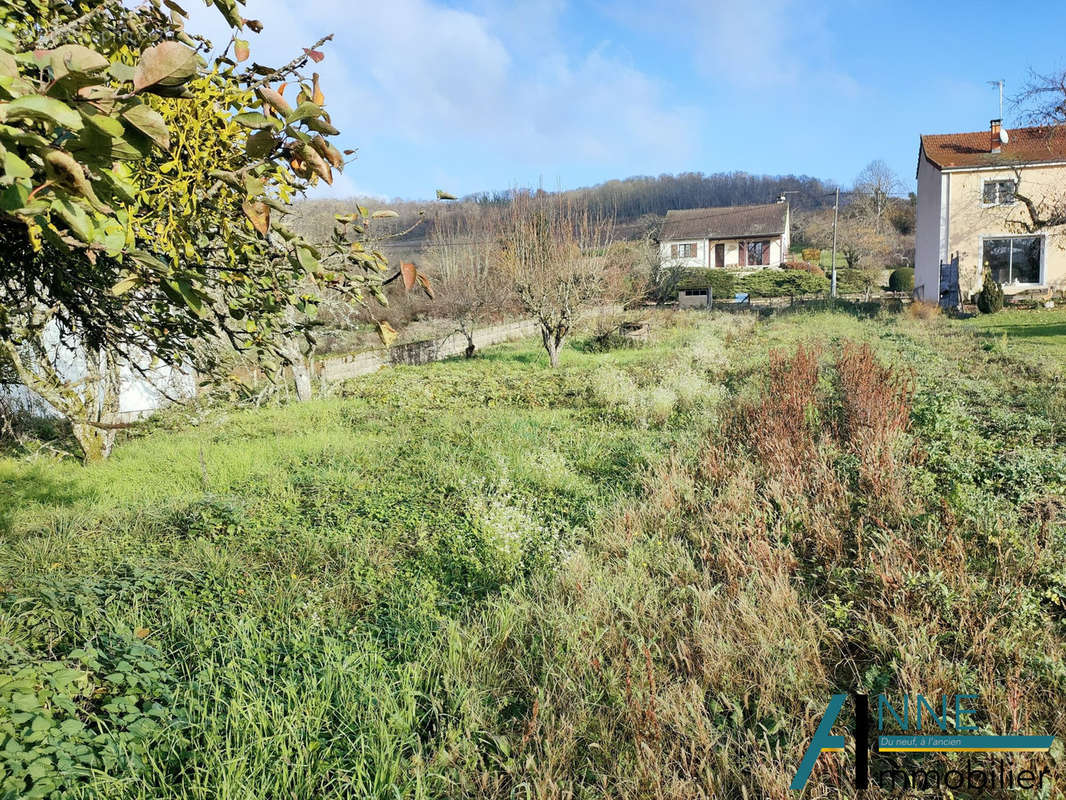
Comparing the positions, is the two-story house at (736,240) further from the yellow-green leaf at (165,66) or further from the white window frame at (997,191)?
the yellow-green leaf at (165,66)

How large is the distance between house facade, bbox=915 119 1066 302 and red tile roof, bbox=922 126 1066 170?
32 millimetres

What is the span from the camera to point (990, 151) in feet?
79.9

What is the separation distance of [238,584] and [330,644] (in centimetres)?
151

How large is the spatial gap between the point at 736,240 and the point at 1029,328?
3429 centimetres

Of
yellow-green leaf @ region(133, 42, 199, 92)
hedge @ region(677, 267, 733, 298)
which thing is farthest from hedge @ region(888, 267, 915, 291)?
yellow-green leaf @ region(133, 42, 199, 92)

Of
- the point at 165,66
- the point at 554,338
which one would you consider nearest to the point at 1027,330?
the point at 554,338

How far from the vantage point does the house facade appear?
23.0m

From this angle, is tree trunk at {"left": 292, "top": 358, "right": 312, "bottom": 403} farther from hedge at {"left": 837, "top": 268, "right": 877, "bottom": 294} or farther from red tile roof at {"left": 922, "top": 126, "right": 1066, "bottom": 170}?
hedge at {"left": 837, "top": 268, "right": 877, "bottom": 294}

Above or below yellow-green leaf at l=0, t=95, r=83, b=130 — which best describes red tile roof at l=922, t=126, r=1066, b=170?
above

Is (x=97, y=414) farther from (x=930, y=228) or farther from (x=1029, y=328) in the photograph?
(x=930, y=228)

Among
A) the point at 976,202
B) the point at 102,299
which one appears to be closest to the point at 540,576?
the point at 102,299

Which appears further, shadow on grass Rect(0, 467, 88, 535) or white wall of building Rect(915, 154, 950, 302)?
white wall of building Rect(915, 154, 950, 302)

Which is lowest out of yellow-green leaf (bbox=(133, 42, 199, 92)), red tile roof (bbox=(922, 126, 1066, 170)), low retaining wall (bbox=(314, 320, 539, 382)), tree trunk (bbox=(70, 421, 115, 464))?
tree trunk (bbox=(70, 421, 115, 464))

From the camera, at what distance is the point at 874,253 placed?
4759cm
